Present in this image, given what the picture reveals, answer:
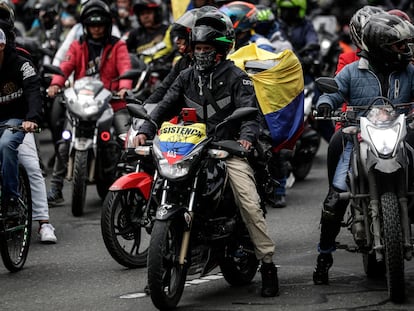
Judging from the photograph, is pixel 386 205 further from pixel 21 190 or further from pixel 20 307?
pixel 21 190

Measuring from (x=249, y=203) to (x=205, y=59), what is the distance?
1.08m

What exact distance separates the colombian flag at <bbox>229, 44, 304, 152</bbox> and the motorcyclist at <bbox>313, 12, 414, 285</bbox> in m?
1.30


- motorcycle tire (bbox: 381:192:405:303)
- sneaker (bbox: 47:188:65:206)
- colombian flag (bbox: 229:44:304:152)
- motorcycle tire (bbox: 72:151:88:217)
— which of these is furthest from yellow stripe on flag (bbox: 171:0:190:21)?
motorcycle tire (bbox: 381:192:405:303)

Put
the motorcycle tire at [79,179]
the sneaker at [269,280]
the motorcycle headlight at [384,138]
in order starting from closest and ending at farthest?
the motorcycle headlight at [384,138] → the sneaker at [269,280] → the motorcycle tire at [79,179]

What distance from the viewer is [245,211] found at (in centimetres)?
859

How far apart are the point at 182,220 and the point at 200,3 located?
23.6ft

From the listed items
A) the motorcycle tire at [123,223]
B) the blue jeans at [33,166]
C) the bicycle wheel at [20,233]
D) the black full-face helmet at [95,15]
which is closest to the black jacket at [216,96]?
the motorcycle tire at [123,223]

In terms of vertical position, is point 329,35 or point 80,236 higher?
point 329,35

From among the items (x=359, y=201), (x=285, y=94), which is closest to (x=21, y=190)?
(x=285, y=94)

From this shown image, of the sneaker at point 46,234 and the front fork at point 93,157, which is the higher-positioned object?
→ the front fork at point 93,157

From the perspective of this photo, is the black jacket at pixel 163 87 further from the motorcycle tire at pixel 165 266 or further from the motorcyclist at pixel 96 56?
the motorcyclist at pixel 96 56

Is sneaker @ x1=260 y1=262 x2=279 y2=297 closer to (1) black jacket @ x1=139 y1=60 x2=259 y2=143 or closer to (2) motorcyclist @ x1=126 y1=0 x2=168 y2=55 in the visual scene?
(1) black jacket @ x1=139 y1=60 x2=259 y2=143

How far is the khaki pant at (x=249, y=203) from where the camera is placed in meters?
8.57

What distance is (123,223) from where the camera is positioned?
9.84 metres
